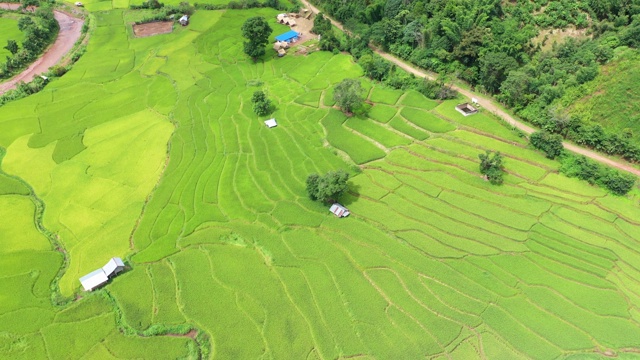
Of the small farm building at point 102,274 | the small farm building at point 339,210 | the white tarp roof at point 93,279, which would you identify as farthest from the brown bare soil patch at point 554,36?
the white tarp roof at point 93,279

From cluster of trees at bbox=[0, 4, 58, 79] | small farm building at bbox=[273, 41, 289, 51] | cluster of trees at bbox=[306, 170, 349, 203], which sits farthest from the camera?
small farm building at bbox=[273, 41, 289, 51]

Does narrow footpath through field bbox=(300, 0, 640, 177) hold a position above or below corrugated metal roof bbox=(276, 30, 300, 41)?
below

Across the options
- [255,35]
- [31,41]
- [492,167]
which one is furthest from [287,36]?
[31,41]

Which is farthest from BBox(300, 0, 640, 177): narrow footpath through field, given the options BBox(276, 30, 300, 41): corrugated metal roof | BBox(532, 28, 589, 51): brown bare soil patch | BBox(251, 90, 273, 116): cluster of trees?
BBox(251, 90, 273, 116): cluster of trees

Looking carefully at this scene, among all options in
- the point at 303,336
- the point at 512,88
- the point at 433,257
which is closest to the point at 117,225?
the point at 303,336

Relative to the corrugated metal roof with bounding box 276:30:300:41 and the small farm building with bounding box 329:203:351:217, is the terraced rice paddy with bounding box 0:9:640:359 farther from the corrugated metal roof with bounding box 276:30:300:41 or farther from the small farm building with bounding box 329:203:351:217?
the corrugated metal roof with bounding box 276:30:300:41

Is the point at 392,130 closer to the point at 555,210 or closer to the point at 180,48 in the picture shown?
the point at 555,210

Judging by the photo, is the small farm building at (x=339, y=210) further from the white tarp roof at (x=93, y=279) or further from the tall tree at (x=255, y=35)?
the tall tree at (x=255, y=35)
